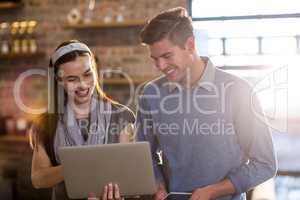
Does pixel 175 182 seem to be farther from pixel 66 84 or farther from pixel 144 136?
pixel 66 84

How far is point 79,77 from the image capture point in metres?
1.62

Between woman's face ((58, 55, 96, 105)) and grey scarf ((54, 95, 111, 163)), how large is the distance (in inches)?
1.5

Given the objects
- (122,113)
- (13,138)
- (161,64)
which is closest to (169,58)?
(161,64)

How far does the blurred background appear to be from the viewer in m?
3.26

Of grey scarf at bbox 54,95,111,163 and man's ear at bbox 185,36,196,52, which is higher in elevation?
man's ear at bbox 185,36,196,52

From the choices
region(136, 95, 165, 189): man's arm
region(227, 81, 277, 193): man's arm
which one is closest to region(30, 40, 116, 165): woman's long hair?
region(136, 95, 165, 189): man's arm

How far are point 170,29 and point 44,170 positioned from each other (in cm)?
60

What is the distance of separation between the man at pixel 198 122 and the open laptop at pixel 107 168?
125 millimetres

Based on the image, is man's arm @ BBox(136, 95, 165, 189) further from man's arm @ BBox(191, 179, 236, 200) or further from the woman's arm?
the woman's arm

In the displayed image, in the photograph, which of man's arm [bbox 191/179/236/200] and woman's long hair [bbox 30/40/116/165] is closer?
man's arm [bbox 191/179/236/200]

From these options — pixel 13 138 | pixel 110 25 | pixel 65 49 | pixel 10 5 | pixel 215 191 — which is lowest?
pixel 13 138

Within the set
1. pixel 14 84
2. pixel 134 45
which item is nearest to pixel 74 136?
pixel 134 45

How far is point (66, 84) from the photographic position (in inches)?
64.6

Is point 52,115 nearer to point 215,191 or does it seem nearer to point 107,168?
point 107,168
